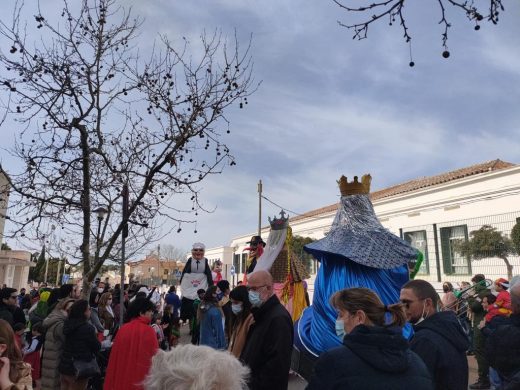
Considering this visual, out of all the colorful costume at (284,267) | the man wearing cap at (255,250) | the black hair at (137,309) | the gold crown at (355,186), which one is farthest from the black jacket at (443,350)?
the man wearing cap at (255,250)

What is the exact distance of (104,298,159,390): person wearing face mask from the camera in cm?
425

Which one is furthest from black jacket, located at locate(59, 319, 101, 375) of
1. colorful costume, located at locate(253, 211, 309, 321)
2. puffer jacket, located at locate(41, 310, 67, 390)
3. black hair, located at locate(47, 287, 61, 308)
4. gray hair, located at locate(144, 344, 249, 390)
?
gray hair, located at locate(144, 344, 249, 390)

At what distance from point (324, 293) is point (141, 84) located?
3666mm

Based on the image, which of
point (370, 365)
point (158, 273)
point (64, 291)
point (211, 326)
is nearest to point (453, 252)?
point (211, 326)

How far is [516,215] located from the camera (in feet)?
43.7

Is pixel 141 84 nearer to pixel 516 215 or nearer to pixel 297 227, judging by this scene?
pixel 516 215

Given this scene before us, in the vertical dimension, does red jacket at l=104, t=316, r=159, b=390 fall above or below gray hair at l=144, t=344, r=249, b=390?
below

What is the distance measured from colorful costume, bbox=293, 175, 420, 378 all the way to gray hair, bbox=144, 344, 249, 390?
9.64 ft

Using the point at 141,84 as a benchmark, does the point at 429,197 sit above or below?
above

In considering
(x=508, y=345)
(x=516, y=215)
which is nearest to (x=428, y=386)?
(x=508, y=345)

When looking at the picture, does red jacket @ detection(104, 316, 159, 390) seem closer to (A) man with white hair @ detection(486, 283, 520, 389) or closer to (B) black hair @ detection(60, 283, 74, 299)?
(B) black hair @ detection(60, 283, 74, 299)

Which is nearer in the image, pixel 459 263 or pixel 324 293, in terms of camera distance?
pixel 324 293

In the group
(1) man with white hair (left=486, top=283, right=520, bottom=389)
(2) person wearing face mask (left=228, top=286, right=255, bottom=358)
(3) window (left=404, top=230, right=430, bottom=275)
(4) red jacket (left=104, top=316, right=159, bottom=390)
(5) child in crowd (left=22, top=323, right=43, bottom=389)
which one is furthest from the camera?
(3) window (left=404, top=230, right=430, bottom=275)

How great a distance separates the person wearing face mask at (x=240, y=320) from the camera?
410 cm
